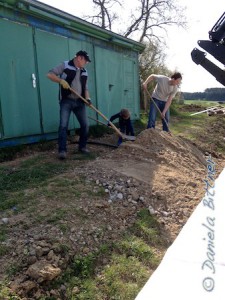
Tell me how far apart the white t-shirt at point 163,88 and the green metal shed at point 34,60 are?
70.8 inches

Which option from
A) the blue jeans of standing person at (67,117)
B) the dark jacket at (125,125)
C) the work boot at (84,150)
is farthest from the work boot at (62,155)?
the dark jacket at (125,125)

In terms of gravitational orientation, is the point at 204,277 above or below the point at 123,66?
below

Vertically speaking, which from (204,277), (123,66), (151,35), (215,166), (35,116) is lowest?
(215,166)

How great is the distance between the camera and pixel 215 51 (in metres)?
6.81

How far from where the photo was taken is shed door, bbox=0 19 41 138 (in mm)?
5895

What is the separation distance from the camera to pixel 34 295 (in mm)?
2404

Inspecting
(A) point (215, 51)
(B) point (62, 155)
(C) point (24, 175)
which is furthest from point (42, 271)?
(A) point (215, 51)

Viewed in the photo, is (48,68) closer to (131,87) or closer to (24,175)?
(24,175)

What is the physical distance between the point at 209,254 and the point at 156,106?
5.76 m

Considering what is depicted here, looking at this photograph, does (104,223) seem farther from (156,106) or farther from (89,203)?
(156,106)

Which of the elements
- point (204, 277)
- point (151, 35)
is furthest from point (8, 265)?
point (151, 35)

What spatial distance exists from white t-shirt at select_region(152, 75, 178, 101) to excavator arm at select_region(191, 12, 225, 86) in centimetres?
75

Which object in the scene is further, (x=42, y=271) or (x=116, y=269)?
(x=116, y=269)

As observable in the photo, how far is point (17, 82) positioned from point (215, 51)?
3.99m
